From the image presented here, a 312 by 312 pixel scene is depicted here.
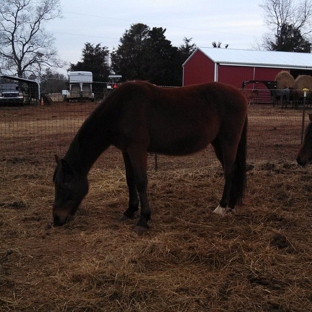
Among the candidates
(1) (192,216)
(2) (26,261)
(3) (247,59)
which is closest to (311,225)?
(1) (192,216)

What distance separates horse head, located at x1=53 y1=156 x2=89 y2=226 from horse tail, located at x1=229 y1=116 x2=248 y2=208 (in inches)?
77.7

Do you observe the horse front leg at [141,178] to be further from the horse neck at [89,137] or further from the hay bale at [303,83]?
the hay bale at [303,83]

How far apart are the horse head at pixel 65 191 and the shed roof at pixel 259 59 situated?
2557 cm

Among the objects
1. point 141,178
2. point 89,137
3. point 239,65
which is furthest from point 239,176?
point 239,65

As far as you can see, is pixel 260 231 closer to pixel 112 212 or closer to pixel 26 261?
pixel 112 212

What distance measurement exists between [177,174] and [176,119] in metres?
2.21

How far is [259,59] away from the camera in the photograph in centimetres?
2983

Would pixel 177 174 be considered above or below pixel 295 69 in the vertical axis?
below

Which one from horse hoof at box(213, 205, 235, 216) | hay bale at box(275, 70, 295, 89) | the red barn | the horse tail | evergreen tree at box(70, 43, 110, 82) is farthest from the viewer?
evergreen tree at box(70, 43, 110, 82)

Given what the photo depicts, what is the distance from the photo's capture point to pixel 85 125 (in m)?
3.98

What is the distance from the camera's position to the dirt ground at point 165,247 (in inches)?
104

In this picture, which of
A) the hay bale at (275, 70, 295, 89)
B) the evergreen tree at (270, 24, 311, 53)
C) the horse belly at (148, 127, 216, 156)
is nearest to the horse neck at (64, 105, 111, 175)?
the horse belly at (148, 127, 216, 156)

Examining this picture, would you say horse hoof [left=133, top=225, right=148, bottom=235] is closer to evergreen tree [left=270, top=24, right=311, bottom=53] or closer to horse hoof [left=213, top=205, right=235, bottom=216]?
horse hoof [left=213, top=205, right=235, bottom=216]

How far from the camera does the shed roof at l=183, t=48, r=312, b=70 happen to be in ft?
92.3
